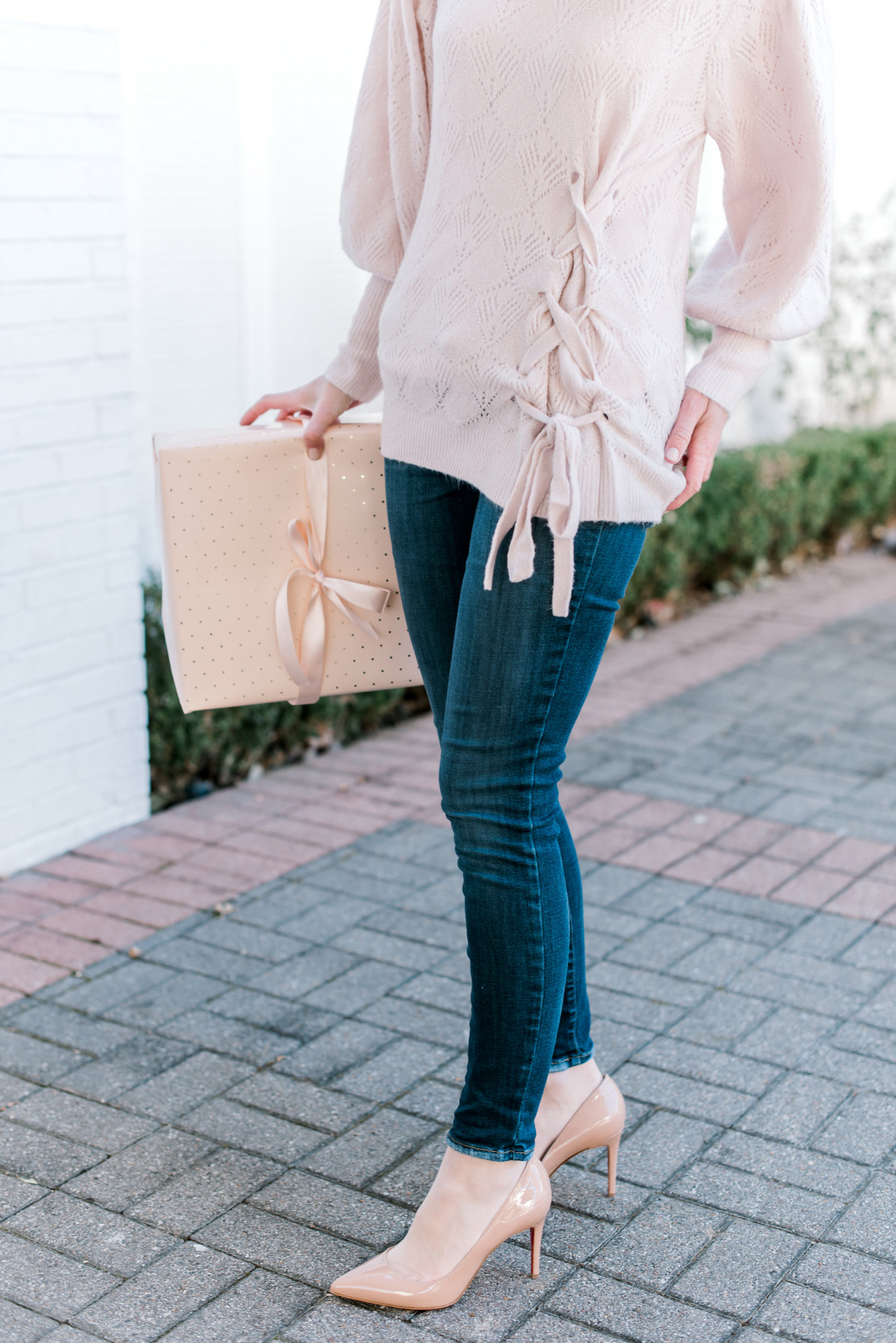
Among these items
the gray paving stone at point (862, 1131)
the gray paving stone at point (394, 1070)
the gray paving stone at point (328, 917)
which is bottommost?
the gray paving stone at point (862, 1131)

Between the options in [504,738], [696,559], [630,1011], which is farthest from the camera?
[696,559]

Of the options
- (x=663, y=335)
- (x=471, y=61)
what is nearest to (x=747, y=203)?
(x=663, y=335)

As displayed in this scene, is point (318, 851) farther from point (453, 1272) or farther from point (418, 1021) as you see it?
point (453, 1272)

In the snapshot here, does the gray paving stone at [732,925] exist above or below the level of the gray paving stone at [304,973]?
below

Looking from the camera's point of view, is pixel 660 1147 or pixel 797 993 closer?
pixel 660 1147

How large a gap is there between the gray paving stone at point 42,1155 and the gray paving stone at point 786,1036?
1177 mm

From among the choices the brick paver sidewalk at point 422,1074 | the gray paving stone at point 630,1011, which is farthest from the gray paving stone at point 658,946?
the gray paving stone at point 630,1011

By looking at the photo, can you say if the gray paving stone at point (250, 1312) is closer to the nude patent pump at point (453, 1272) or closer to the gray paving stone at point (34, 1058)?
the nude patent pump at point (453, 1272)

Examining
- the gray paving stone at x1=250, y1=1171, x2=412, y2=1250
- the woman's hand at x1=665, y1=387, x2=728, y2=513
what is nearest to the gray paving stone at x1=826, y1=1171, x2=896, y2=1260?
the gray paving stone at x1=250, y1=1171, x2=412, y2=1250

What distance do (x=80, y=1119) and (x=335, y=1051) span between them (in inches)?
18.7

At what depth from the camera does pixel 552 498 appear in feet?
5.58

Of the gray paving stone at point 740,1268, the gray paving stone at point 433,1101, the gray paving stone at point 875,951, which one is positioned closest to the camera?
the gray paving stone at point 740,1268

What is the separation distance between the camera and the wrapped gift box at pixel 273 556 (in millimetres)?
2197

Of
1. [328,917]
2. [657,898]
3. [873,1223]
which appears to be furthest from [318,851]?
[873,1223]
